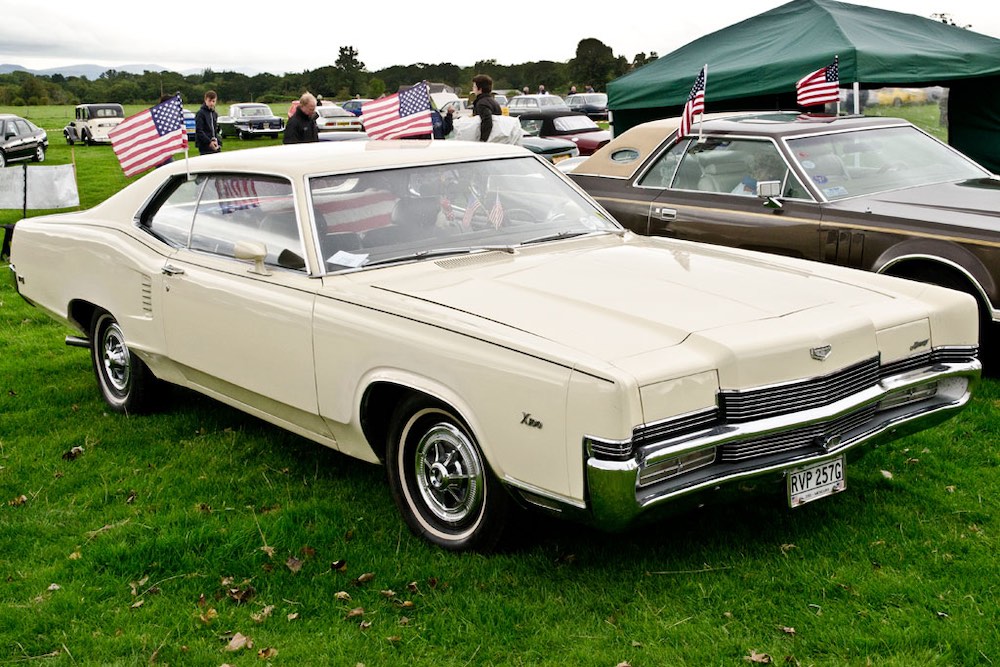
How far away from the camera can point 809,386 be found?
3701mm

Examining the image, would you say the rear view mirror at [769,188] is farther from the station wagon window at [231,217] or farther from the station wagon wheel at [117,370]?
the station wagon wheel at [117,370]

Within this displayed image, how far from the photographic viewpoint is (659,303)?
4.00m

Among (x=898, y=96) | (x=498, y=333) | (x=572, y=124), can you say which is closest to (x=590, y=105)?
(x=572, y=124)

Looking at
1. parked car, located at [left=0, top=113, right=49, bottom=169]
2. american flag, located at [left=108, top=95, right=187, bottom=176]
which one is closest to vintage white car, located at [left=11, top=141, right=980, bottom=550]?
american flag, located at [left=108, top=95, right=187, bottom=176]

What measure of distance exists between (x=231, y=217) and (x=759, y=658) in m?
3.26

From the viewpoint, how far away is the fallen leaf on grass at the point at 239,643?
142 inches

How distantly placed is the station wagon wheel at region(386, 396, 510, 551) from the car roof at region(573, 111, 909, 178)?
4219 mm

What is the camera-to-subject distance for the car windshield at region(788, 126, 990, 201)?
7059 millimetres

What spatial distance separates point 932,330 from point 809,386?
0.84m

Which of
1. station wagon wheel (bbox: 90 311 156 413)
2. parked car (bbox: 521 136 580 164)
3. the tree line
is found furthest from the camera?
the tree line

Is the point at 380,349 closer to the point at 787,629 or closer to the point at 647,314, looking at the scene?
the point at 647,314

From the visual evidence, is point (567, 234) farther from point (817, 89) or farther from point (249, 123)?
point (249, 123)

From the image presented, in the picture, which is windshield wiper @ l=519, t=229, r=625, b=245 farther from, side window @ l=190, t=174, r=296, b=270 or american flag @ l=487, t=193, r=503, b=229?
side window @ l=190, t=174, r=296, b=270

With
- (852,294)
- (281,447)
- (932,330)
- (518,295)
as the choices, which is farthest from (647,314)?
(281,447)
